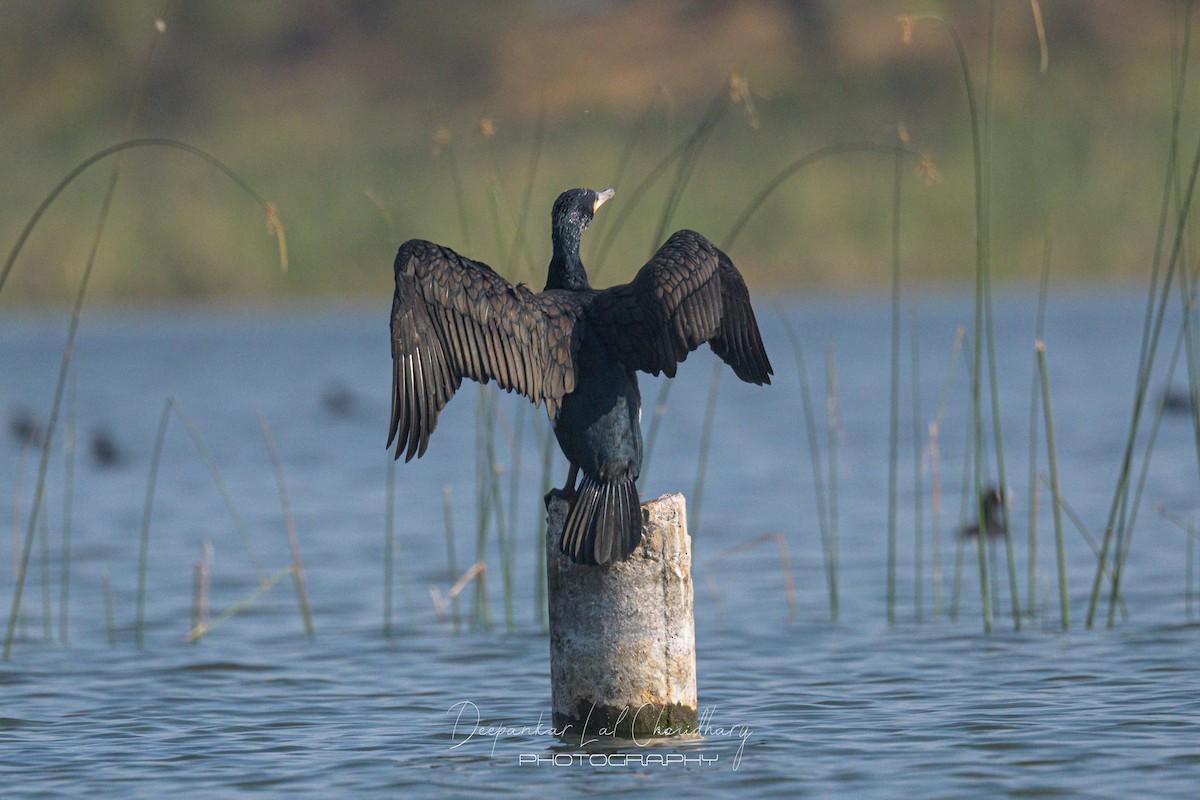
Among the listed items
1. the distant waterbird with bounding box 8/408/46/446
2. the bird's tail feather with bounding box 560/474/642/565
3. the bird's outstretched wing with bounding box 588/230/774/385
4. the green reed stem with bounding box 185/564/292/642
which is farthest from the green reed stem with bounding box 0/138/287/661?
the distant waterbird with bounding box 8/408/46/446

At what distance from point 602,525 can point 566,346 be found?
0.60m

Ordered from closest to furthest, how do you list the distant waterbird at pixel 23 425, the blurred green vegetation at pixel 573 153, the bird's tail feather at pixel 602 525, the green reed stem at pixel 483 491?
the bird's tail feather at pixel 602 525, the green reed stem at pixel 483 491, the distant waterbird at pixel 23 425, the blurred green vegetation at pixel 573 153

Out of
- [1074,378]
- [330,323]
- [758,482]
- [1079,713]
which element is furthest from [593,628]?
[330,323]

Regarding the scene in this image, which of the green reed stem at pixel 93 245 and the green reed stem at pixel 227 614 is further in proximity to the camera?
the green reed stem at pixel 227 614

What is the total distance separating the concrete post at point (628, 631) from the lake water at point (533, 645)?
0.51 feet

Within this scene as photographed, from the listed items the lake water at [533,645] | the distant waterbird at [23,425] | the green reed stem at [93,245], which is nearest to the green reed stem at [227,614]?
the lake water at [533,645]

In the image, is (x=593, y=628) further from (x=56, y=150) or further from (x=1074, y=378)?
(x=56, y=150)

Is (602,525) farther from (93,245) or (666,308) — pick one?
(93,245)

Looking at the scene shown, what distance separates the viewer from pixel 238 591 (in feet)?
32.7

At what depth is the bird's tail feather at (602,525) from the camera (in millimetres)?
4879
